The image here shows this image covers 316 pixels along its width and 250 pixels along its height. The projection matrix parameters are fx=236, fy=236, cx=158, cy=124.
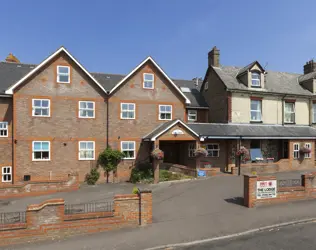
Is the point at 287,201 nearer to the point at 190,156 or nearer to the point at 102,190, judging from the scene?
the point at 190,156

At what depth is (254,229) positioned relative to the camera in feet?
28.9

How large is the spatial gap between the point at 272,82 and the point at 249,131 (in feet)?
23.9

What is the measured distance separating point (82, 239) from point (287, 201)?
31.8 feet

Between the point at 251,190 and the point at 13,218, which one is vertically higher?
the point at 251,190

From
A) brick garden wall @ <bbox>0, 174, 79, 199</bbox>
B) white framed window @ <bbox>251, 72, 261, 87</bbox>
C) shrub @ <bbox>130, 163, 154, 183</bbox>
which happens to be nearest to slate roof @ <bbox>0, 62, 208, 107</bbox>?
white framed window @ <bbox>251, 72, 261, 87</bbox>

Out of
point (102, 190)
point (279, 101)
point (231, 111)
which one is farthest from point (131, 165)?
point (279, 101)

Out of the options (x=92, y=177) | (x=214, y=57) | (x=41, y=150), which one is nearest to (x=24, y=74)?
(x=41, y=150)

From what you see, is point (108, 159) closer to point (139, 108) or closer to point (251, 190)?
point (139, 108)

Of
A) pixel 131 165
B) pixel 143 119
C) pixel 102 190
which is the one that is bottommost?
pixel 102 190

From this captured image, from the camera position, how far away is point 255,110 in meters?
22.8

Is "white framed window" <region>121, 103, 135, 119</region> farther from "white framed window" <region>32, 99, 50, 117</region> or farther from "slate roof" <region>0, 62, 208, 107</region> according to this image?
"white framed window" <region>32, 99, 50, 117</region>

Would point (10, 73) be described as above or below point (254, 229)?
above

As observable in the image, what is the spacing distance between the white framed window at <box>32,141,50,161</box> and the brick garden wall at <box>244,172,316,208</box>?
14127 mm

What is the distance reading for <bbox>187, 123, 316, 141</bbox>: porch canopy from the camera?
19.3 m
